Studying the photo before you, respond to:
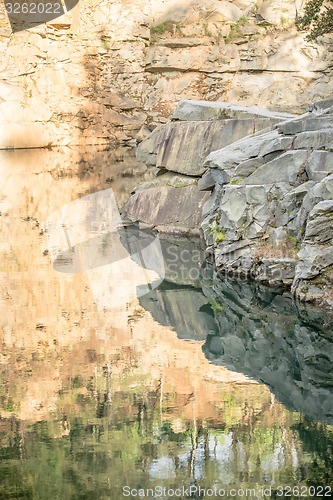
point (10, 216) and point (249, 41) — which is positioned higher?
point (249, 41)

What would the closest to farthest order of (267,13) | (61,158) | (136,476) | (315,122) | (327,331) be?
(136,476) < (327,331) < (315,122) < (61,158) < (267,13)

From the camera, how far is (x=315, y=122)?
17531mm

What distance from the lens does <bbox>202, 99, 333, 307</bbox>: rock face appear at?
14.6 meters

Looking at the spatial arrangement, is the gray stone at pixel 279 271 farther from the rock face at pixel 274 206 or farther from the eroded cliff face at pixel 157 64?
the eroded cliff face at pixel 157 64

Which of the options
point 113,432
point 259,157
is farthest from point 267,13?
point 113,432

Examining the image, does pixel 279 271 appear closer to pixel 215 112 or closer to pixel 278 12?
pixel 215 112

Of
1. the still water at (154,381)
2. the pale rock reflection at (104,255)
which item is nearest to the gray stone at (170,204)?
the pale rock reflection at (104,255)

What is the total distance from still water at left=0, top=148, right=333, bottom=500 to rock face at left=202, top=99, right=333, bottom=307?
69 centimetres

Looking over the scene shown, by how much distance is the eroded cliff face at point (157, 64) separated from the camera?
6288cm

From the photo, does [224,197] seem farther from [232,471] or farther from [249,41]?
[249,41]

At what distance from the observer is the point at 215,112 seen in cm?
2614

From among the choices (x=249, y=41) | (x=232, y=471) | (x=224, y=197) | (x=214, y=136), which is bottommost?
(x=232, y=471)

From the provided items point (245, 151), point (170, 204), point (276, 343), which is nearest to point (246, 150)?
point (245, 151)

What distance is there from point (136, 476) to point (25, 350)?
476 cm
